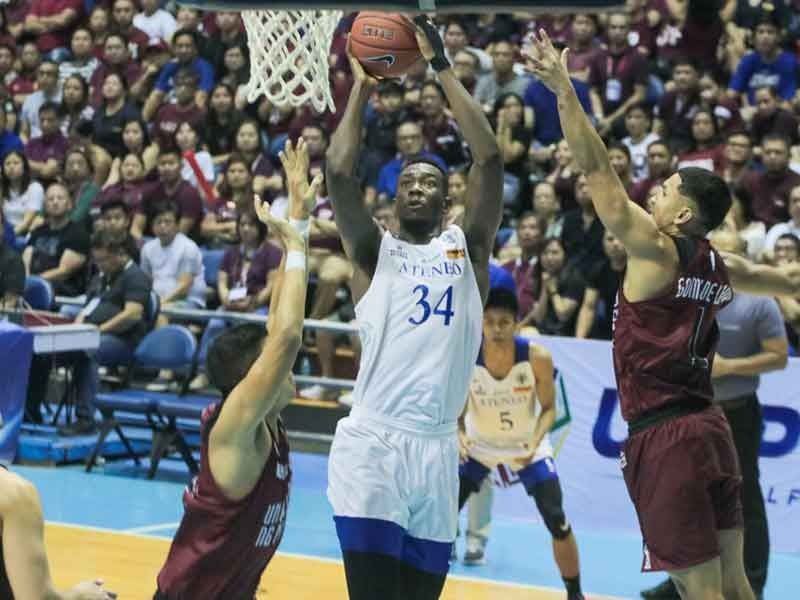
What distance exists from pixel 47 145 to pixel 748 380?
10.3 meters

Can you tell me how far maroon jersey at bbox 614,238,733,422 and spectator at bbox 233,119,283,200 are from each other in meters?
8.67

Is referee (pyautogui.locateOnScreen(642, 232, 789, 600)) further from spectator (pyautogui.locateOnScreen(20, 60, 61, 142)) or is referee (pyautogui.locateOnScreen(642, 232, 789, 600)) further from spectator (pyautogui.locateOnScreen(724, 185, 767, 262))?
spectator (pyautogui.locateOnScreen(20, 60, 61, 142))

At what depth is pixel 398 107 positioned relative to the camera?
1459 centimetres

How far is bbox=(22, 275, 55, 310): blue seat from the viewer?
43.7 feet

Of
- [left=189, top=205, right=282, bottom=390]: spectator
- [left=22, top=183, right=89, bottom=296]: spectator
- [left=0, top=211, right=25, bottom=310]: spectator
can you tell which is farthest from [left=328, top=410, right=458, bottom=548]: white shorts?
[left=22, top=183, right=89, bottom=296]: spectator

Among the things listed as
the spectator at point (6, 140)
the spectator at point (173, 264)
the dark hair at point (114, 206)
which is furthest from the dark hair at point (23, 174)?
the dark hair at point (114, 206)

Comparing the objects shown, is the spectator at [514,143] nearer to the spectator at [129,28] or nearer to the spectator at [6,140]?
the spectator at [6,140]

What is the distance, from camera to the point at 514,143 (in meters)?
13.9

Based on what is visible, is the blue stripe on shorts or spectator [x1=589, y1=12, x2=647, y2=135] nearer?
the blue stripe on shorts

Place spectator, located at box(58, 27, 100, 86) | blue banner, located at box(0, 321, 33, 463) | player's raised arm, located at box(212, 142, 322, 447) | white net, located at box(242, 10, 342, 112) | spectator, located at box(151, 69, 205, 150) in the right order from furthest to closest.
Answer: spectator, located at box(58, 27, 100, 86), spectator, located at box(151, 69, 205, 150), blue banner, located at box(0, 321, 33, 463), white net, located at box(242, 10, 342, 112), player's raised arm, located at box(212, 142, 322, 447)

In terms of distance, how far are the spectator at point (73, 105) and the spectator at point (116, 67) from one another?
0.19 meters

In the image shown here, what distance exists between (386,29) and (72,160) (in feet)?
33.4

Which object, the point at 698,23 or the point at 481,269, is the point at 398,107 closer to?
→ the point at 698,23

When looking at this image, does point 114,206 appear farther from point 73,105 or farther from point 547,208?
point 73,105
